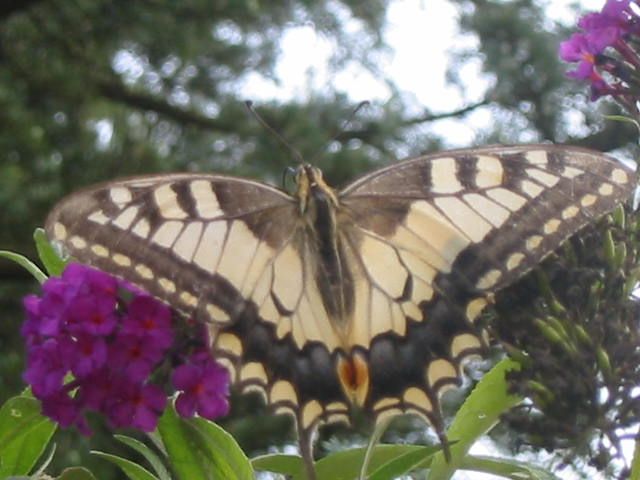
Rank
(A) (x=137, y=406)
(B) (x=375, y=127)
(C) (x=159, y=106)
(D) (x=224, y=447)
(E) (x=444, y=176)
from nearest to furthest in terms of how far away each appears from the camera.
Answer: (A) (x=137, y=406) < (D) (x=224, y=447) < (E) (x=444, y=176) < (B) (x=375, y=127) < (C) (x=159, y=106)

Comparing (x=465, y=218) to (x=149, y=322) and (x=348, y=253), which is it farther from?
(x=149, y=322)

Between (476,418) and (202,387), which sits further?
(476,418)

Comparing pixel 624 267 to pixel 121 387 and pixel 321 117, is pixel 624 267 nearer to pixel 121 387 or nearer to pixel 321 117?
pixel 121 387

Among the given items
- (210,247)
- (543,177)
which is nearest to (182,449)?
(210,247)

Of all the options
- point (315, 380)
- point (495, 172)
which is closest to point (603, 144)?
point (495, 172)

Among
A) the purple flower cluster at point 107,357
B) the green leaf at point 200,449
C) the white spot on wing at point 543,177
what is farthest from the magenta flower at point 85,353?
the white spot on wing at point 543,177

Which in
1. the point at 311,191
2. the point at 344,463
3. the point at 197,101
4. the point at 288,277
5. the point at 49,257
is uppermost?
the point at 311,191
